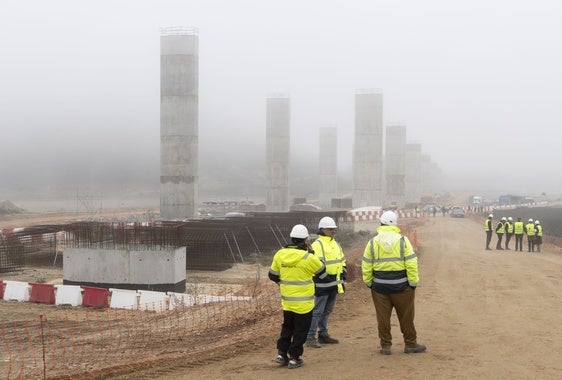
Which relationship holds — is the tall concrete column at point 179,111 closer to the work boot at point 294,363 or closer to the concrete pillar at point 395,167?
the work boot at point 294,363

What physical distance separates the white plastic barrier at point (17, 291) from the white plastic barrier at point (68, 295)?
86 centimetres

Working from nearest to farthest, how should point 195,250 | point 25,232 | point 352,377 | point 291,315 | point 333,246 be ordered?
point 352,377 < point 291,315 < point 333,246 < point 195,250 < point 25,232

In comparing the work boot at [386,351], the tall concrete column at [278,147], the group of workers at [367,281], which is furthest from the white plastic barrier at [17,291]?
the tall concrete column at [278,147]

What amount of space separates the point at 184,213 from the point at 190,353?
2251cm

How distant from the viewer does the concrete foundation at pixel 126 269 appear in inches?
562

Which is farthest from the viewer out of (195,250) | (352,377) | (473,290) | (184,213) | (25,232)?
(184,213)

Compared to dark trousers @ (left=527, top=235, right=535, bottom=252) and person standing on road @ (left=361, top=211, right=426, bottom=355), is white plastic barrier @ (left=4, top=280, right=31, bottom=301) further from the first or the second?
dark trousers @ (left=527, top=235, right=535, bottom=252)

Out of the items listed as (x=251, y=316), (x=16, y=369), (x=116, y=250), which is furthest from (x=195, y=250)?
(x=16, y=369)

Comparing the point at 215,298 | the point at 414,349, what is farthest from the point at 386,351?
the point at 215,298

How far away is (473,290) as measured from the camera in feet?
37.7

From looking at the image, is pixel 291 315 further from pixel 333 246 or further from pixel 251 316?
pixel 251 316

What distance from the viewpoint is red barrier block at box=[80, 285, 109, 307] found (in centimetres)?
1273

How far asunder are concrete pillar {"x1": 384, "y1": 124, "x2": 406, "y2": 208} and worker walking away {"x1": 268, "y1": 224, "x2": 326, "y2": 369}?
1964 inches

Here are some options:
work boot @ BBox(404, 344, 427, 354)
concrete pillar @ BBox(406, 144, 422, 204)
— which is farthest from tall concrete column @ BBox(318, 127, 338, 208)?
work boot @ BBox(404, 344, 427, 354)
